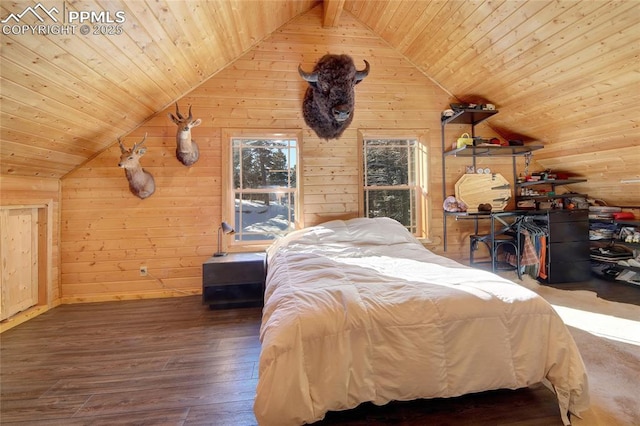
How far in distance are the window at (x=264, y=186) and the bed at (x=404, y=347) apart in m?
2.11

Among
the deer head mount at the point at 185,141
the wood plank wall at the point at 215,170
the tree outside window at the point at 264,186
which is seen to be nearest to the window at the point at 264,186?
the tree outside window at the point at 264,186

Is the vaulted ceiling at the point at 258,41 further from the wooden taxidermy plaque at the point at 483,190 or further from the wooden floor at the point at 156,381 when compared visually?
the wooden floor at the point at 156,381

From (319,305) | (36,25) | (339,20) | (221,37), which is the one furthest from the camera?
(339,20)

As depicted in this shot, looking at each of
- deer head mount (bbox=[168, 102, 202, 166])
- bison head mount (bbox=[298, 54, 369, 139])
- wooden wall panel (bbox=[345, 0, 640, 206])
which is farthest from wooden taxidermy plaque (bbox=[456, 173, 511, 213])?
deer head mount (bbox=[168, 102, 202, 166])

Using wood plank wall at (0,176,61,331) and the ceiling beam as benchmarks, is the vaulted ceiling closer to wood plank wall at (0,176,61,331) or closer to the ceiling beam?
the ceiling beam

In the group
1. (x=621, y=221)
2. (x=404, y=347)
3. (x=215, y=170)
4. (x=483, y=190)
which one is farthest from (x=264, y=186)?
(x=621, y=221)

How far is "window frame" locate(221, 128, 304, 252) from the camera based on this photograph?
3.24m

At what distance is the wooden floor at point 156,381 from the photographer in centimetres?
133

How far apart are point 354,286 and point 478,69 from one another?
3101mm

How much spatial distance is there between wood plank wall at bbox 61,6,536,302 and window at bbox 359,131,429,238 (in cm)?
18

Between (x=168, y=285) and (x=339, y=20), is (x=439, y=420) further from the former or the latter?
(x=339, y=20)

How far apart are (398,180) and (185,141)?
2.81 meters

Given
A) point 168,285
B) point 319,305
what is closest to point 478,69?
point 319,305

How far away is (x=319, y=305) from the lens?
124 cm
